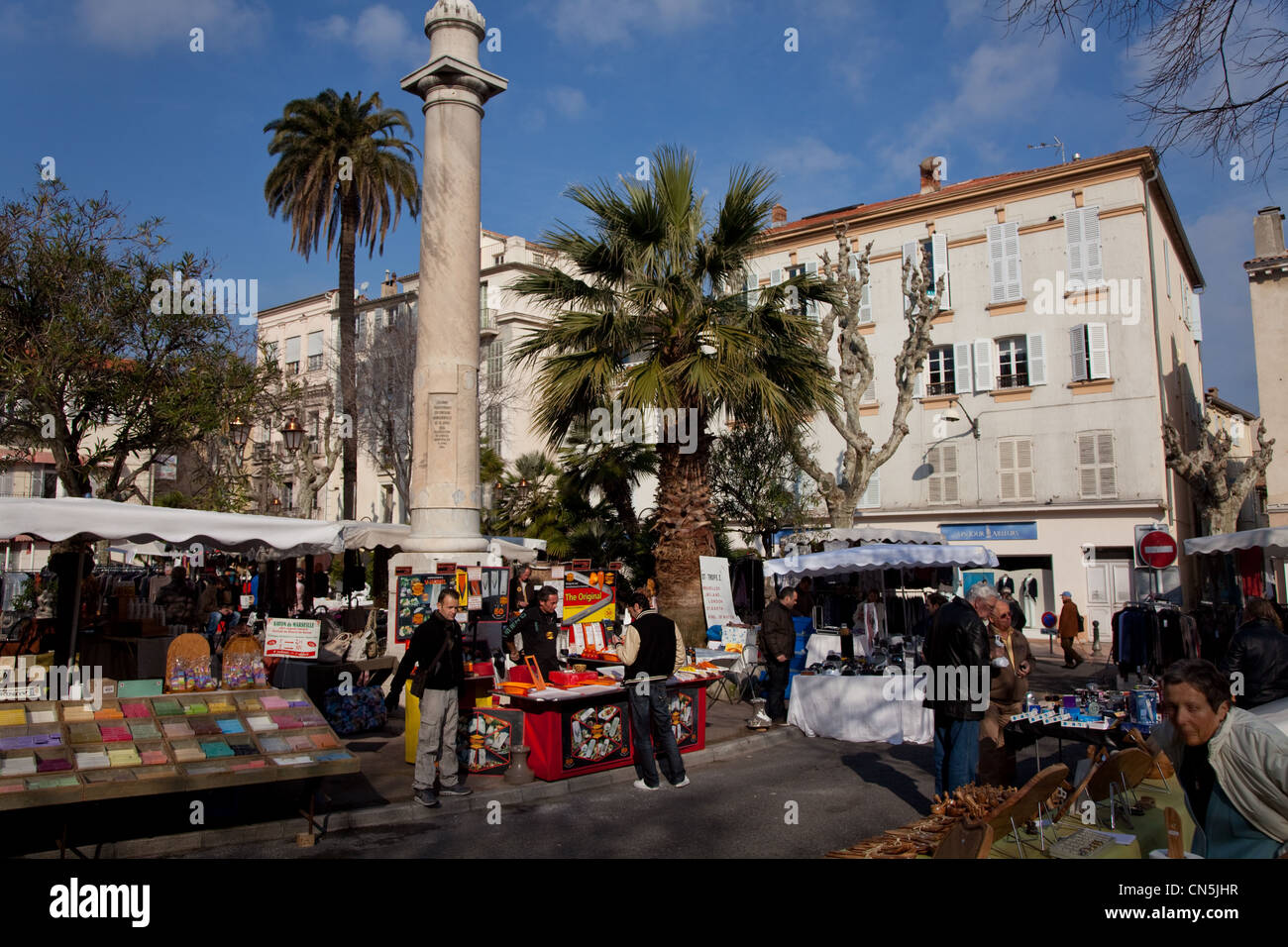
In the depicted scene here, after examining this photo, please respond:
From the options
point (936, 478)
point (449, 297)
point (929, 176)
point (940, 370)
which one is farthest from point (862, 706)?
point (929, 176)

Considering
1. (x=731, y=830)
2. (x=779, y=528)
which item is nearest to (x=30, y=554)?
(x=779, y=528)

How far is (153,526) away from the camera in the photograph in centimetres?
995

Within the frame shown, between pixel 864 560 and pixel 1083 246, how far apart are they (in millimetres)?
18495

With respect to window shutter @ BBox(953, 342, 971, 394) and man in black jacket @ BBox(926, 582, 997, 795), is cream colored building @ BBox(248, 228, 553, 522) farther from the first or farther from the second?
man in black jacket @ BBox(926, 582, 997, 795)

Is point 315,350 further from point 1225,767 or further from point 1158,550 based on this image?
point 1225,767

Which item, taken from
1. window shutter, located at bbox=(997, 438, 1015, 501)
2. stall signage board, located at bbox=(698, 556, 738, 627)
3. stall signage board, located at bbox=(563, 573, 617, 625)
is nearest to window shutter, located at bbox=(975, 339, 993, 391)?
window shutter, located at bbox=(997, 438, 1015, 501)

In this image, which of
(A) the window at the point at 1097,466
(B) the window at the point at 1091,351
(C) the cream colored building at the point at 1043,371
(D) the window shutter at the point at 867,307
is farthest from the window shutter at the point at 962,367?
(A) the window at the point at 1097,466

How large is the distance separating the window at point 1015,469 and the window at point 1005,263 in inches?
187

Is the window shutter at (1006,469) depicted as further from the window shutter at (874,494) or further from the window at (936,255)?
the window at (936,255)

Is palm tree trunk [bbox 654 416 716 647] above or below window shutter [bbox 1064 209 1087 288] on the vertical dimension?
below

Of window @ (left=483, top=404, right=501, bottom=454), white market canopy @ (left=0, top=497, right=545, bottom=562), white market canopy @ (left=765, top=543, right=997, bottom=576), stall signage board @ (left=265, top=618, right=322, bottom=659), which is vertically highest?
window @ (left=483, top=404, right=501, bottom=454)

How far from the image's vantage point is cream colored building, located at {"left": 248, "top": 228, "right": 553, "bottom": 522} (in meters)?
40.6

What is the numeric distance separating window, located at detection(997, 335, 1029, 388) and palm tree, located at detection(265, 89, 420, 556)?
19.5m

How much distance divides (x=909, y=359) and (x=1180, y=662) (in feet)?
59.4
